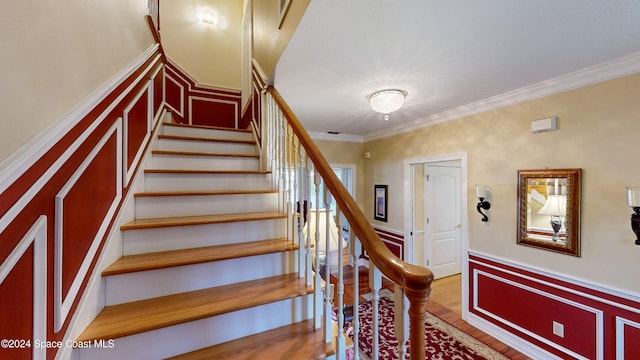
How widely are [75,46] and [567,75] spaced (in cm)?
308

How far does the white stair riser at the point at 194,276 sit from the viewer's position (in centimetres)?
117

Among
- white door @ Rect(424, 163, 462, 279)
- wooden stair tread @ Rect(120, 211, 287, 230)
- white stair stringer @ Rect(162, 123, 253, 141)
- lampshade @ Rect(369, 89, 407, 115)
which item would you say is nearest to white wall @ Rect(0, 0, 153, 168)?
wooden stair tread @ Rect(120, 211, 287, 230)

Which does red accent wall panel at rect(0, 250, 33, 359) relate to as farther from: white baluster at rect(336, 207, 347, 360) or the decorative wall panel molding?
white baluster at rect(336, 207, 347, 360)

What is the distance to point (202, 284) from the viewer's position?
132 cm

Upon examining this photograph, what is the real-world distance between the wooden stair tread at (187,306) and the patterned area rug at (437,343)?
44.1 inches

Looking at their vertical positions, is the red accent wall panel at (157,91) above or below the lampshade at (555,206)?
above

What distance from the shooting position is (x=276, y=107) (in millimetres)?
→ 2000

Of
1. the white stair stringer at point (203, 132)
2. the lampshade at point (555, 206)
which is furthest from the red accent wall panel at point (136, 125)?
the lampshade at point (555, 206)

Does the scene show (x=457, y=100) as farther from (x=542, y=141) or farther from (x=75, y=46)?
(x=75, y=46)

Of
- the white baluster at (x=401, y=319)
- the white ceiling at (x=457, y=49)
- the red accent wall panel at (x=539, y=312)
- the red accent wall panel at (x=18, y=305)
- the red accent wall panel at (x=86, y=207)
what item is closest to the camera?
the red accent wall panel at (x=18, y=305)

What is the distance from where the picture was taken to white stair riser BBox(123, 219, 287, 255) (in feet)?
4.53

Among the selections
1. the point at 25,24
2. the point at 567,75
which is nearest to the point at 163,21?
the point at 25,24

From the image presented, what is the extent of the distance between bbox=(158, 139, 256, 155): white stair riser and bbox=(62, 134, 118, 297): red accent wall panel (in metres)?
0.99

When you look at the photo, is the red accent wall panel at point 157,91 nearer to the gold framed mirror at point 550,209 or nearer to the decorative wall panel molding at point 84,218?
the decorative wall panel molding at point 84,218
